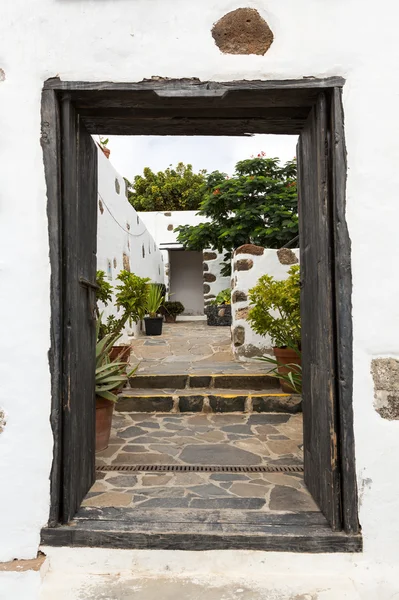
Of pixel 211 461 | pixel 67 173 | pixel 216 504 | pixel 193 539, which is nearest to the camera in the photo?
pixel 193 539

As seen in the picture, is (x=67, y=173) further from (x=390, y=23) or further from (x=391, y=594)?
(x=391, y=594)

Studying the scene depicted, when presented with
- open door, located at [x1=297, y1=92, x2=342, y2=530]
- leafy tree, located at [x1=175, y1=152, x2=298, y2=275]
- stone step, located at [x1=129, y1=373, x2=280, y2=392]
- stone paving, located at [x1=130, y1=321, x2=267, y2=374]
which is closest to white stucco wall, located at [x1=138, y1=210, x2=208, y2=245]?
stone paving, located at [x1=130, y1=321, x2=267, y2=374]

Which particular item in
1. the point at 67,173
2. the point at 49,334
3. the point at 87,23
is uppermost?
the point at 87,23

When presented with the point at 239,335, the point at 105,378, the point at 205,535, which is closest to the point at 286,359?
the point at 239,335

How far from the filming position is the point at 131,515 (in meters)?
2.06

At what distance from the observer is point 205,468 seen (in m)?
2.75

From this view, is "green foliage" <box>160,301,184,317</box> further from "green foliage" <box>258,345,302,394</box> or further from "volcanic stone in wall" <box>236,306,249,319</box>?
"green foliage" <box>258,345,302,394</box>

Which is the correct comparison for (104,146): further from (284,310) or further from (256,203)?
(284,310)

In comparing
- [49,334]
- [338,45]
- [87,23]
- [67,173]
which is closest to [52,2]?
[87,23]

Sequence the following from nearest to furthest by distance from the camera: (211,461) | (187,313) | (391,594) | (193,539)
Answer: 1. (391,594)
2. (193,539)
3. (211,461)
4. (187,313)

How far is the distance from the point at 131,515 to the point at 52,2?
2.25m

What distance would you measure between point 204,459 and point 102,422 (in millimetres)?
722

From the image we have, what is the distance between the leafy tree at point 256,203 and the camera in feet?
20.7

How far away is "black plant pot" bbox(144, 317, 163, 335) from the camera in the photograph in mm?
8125
